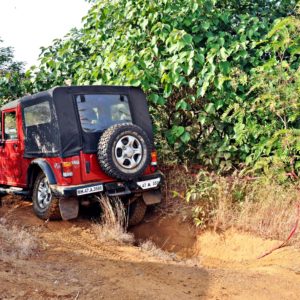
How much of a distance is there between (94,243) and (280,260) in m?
2.39

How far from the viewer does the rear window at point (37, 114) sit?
549cm

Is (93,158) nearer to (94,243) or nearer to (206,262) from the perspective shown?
(94,243)

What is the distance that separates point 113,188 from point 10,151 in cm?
231

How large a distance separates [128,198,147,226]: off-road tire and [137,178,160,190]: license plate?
0.47 meters

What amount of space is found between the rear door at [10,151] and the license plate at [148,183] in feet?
7.19

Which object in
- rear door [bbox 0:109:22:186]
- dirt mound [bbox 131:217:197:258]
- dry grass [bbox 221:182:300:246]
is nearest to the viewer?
dry grass [bbox 221:182:300:246]

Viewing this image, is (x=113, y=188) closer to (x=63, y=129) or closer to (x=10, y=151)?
(x=63, y=129)

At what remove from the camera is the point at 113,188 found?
5.43m

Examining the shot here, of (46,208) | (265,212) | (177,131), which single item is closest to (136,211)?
(46,208)

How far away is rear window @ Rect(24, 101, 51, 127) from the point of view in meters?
5.49

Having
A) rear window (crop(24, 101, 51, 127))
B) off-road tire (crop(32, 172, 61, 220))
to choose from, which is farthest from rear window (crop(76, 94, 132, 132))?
off-road tire (crop(32, 172, 61, 220))

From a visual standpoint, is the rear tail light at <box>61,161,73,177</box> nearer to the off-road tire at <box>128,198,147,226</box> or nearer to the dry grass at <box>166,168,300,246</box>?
the off-road tire at <box>128,198,147,226</box>

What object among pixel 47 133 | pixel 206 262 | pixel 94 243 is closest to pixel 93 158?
pixel 47 133

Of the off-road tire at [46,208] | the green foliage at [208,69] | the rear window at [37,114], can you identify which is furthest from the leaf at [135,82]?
the off-road tire at [46,208]
